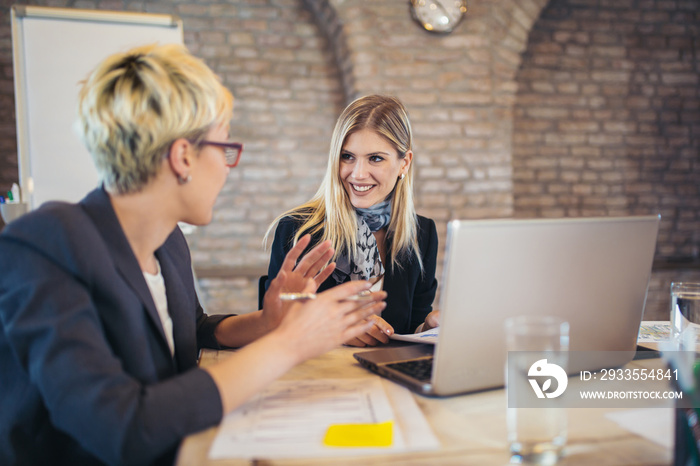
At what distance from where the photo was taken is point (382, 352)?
1169mm

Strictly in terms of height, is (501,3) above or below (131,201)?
above

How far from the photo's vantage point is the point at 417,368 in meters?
1.04

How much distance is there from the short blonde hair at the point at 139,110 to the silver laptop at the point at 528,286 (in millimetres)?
499

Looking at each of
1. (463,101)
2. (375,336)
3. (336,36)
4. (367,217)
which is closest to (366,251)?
(367,217)

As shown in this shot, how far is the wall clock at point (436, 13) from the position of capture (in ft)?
10.2

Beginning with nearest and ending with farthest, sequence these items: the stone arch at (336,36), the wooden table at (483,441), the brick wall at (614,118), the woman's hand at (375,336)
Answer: the wooden table at (483,441) → the woman's hand at (375,336) → the stone arch at (336,36) → the brick wall at (614,118)

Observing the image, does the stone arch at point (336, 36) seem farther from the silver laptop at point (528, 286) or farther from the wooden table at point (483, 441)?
the wooden table at point (483, 441)

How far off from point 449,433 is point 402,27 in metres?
2.76

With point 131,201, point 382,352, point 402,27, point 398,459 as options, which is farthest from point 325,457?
point 402,27

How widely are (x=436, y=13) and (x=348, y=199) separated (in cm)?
167


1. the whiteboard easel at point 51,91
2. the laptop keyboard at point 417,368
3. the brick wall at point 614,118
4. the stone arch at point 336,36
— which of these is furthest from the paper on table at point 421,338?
the brick wall at point 614,118

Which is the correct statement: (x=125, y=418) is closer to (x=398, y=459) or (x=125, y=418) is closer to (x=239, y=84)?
(x=398, y=459)

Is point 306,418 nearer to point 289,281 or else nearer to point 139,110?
point 289,281

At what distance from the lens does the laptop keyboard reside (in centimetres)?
98
